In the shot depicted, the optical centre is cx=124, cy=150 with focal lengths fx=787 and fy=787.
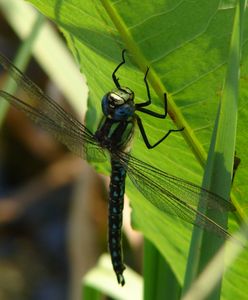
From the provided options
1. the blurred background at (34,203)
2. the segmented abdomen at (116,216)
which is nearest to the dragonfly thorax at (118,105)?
the segmented abdomen at (116,216)

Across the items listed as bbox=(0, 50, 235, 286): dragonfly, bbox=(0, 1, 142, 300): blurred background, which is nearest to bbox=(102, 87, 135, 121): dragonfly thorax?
bbox=(0, 50, 235, 286): dragonfly

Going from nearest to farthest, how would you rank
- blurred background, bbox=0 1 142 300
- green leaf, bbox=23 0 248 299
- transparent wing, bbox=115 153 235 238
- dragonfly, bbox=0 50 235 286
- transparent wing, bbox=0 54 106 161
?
green leaf, bbox=23 0 248 299, transparent wing, bbox=115 153 235 238, dragonfly, bbox=0 50 235 286, transparent wing, bbox=0 54 106 161, blurred background, bbox=0 1 142 300

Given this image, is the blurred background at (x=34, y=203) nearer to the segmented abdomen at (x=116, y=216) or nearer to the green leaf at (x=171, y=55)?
the segmented abdomen at (x=116, y=216)

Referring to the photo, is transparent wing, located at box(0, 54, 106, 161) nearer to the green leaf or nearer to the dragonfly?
the dragonfly

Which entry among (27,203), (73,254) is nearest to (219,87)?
(73,254)

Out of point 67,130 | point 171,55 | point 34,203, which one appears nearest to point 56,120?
point 67,130

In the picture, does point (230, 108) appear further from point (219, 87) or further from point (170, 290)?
point (170, 290)

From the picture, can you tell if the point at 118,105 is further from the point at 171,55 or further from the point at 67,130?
the point at 171,55
